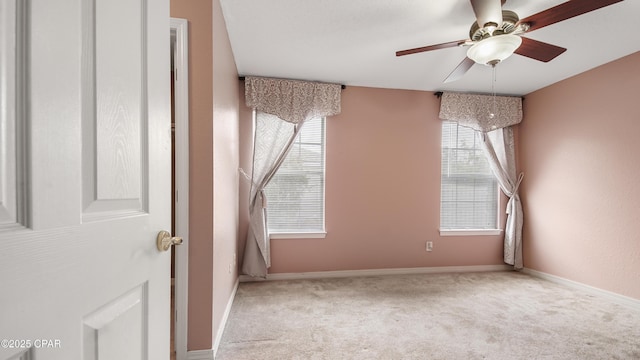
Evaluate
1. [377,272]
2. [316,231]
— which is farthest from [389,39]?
[377,272]

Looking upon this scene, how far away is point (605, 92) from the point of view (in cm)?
288

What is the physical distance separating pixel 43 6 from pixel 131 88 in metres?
0.25

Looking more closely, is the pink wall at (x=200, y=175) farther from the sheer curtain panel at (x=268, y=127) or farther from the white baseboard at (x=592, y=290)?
the white baseboard at (x=592, y=290)

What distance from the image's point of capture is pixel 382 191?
357 centimetres

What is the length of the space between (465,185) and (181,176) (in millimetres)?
3620

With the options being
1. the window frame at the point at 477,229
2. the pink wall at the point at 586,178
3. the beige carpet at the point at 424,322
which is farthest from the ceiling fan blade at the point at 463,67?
the beige carpet at the point at 424,322

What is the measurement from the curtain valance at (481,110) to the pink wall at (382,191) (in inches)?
6.8

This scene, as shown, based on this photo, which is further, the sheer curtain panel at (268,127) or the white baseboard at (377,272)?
the white baseboard at (377,272)

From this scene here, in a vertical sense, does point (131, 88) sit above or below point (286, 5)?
below

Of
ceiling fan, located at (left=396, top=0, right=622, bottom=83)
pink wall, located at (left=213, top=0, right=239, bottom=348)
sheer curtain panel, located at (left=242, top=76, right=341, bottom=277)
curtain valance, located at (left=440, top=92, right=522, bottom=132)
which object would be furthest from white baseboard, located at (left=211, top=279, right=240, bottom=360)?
curtain valance, located at (left=440, top=92, right=522, bottom=132)

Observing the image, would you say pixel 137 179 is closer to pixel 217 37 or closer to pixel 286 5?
pixel 217 37

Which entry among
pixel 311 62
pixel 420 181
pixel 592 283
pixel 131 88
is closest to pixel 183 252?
pixel 131 88

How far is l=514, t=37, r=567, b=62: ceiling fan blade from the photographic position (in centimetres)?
189

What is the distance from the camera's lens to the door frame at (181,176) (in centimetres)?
170
